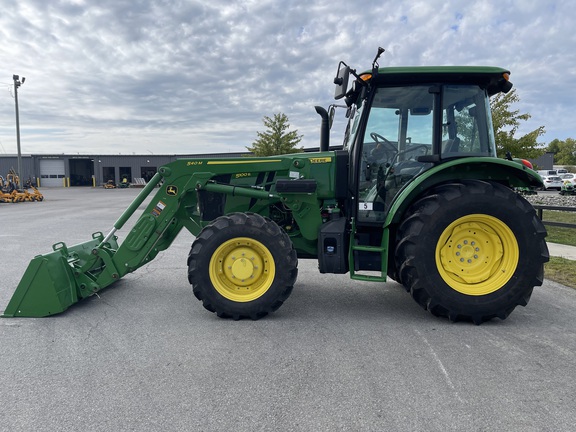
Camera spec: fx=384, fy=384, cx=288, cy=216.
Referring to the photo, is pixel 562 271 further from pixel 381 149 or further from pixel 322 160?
pixel 322 160

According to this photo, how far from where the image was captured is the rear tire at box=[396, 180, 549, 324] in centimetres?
382

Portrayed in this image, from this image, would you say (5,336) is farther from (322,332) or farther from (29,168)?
(29,168)

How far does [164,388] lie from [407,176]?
311 cm

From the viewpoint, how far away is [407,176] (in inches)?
165

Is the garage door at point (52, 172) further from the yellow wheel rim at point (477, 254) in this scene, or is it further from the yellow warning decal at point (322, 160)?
the yellow wheel rim at point (477, 254)

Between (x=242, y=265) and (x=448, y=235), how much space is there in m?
2.16

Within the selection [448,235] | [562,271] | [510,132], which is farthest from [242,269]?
[510,132]

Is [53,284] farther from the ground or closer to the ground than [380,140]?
closer to the ground

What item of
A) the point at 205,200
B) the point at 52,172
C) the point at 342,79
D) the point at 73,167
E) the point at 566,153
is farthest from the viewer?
the point at 566,153

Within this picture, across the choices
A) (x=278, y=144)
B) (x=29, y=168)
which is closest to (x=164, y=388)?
(x=278, y=144)

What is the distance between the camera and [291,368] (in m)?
3.04

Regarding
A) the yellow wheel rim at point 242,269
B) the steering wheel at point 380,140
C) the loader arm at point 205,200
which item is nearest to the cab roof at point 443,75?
the steering wheel at point 380,140

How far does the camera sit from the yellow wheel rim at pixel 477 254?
389cm

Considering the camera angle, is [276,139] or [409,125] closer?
[409,125]
